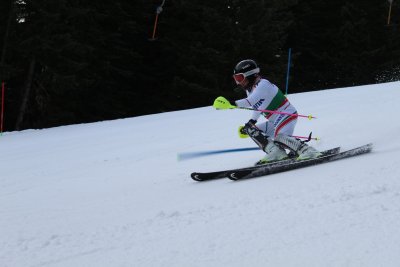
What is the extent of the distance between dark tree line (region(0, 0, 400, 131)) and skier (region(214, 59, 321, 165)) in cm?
1562

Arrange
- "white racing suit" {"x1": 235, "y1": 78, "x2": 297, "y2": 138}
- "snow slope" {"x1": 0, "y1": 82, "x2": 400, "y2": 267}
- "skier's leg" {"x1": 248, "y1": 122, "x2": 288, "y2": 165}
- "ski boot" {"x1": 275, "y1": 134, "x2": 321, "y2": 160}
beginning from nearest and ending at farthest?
"snow slope" {"x1": 0, "y1": 82, "x2": 400, "y2": 267} → "ski boot" {"x1": 275, "y1": 134, "x2": 321, "y2": 160} → "white racing suit" {"x1": 235, "y1": 78, "x2": 297, "y2": 138} → "skier's leg" {"x1": 248, "y1": 122, "x2": 288, "y2": 165}

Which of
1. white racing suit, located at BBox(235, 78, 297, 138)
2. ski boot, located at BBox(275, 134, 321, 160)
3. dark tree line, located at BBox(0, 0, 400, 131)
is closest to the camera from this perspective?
ski boot, located at BBox(275, 134, 321, 160)

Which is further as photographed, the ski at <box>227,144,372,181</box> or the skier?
the skier

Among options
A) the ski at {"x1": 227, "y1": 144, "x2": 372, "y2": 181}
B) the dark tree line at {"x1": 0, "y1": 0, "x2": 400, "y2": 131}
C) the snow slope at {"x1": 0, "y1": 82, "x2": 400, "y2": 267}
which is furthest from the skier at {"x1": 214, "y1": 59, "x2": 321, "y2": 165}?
the dark tree line at {"x1": 0, "y1": 0, "x2": 400, "y2": 131}

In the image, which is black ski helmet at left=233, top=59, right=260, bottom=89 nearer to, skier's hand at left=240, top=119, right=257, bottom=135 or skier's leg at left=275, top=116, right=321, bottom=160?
skier's hand at left=240, top=119, right=257, bottom=135

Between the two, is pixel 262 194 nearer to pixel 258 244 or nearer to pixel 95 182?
pixel 258 244

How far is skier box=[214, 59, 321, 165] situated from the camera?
6798 millimetres

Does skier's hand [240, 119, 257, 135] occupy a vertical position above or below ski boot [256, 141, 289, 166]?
above

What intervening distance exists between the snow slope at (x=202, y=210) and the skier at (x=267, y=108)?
0.78 meters

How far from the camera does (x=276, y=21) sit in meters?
27.4

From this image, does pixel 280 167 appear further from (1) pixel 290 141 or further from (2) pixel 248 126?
(2) pixel 248 126

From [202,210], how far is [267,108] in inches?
101

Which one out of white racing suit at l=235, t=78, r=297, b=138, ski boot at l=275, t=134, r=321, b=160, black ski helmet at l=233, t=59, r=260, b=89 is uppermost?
black ski helmet at l=233, t=59, r=260, b=89

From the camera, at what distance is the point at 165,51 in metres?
28.8
